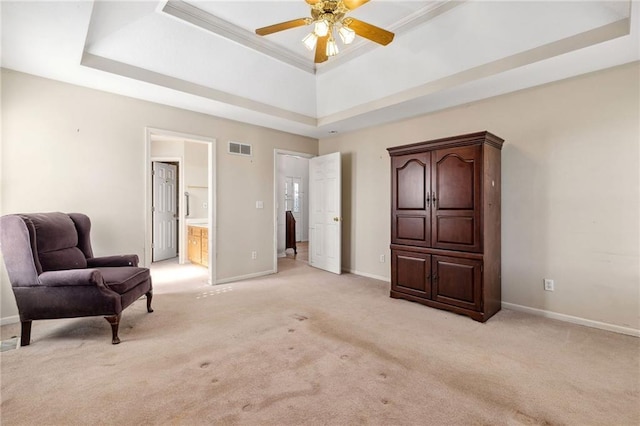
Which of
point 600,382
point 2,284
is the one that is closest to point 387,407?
point 600,382

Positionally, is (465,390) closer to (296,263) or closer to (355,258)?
(355,258)

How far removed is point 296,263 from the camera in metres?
5.91

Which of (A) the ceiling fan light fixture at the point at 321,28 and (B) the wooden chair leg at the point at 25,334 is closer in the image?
(A) the ceiling fan light fixture at the point at 321,28

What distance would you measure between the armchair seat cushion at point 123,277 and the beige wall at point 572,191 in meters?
4.01

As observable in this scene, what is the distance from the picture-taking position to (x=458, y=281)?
3.07 meters

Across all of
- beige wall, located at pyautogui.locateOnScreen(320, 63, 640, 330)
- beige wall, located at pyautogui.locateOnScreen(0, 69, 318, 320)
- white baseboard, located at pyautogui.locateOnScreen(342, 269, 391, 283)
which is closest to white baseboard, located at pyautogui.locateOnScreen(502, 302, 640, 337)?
beige wall, located at pyautogui.locateOnScreen(320, 63, 640, 330)

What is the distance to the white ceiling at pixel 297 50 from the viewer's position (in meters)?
2.34

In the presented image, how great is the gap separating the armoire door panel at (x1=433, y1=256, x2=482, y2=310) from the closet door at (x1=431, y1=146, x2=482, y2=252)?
0.16m

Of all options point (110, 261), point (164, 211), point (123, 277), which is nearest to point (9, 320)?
point (110, 261)

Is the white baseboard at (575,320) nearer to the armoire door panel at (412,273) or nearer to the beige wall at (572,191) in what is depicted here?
the beige wall at (572,191)

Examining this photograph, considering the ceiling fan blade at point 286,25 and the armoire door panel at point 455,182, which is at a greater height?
the ceiling fan blade at point 286,25

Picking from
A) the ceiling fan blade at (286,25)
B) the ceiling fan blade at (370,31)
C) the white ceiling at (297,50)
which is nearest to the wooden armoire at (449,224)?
the white ceiling at (297,50)

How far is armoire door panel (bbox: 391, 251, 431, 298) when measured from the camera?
3346mm

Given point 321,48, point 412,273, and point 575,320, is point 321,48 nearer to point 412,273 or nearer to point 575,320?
point 412,273
